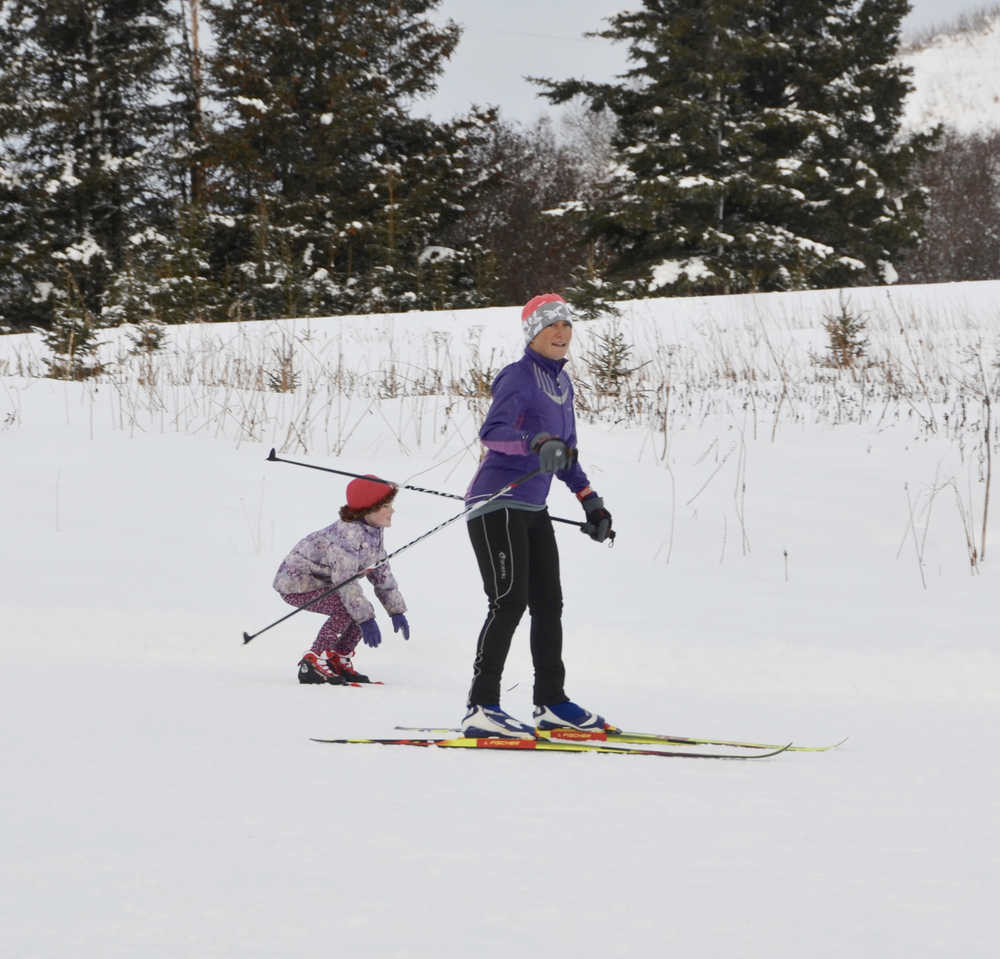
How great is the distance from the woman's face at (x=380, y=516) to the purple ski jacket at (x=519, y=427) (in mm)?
898

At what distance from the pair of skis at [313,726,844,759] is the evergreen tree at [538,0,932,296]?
20099 millimetres

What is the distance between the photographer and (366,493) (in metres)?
4.46

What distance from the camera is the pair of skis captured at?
329cm

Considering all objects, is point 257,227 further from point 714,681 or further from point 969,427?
point 714,681

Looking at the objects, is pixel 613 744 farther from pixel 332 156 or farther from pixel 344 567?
pixel 332 156

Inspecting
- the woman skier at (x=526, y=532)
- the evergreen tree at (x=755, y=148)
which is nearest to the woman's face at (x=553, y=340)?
the woman skier at (x=526, y=532)

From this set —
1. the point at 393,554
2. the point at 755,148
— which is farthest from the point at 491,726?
the point at 755,148

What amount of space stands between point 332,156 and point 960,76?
97.6 meters

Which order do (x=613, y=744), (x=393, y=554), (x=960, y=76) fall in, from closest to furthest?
(x=613, y=744) < (x=393, y=554) < (x=960, y=76)

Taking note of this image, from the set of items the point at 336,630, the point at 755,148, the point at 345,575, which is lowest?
the point at 336,630

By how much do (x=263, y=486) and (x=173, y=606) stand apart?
1819 millimetres

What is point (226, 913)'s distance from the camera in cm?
196

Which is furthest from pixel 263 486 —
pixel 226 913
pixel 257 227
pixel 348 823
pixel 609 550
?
pixel 257 227

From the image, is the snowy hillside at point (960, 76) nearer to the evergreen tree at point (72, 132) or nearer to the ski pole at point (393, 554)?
the evergreen tree at point (72, 132)
